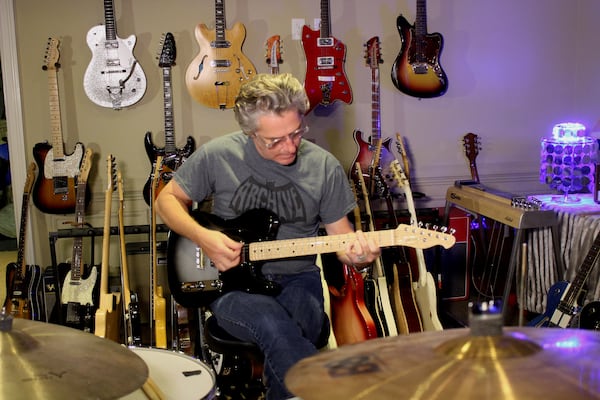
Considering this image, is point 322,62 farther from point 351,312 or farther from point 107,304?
point 107,304

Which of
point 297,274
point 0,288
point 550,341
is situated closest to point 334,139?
point 297,274

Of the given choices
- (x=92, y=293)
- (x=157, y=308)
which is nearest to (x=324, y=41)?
(x=157, y=308)

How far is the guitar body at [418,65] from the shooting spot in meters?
4.08

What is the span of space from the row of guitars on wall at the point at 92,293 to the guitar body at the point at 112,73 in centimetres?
31

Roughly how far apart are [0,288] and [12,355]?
13.7 ft

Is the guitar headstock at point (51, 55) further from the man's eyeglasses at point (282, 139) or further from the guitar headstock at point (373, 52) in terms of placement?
the man's eyeglasses at point (282, 139)

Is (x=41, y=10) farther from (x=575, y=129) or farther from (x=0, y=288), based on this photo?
(x=575, y=129)

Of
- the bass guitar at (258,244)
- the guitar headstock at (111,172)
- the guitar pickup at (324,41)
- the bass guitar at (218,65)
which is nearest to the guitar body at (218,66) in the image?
the bass guitar at (218,65)

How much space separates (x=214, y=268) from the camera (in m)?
2.73

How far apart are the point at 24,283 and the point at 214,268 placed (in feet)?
4.91

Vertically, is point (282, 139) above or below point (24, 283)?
above

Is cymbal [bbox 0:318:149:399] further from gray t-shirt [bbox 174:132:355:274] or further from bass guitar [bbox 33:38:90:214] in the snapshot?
bass guitar [bbox 33:38:90:214]

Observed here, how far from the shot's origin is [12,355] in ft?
4.07

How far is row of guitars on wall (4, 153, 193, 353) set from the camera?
3400 mm
